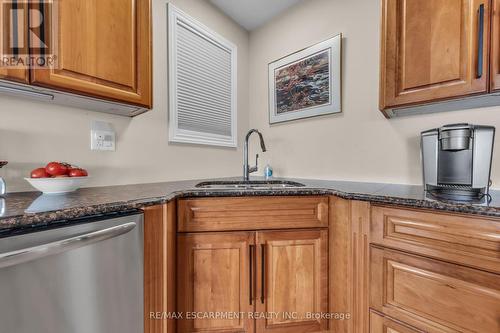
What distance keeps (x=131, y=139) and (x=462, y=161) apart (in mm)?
1801

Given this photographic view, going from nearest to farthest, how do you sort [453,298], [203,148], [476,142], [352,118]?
[453,298]
[476,142]
[352,118]
[203,148]

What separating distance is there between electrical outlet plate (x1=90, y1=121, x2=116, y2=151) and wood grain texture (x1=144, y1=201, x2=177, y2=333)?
2.13 ft

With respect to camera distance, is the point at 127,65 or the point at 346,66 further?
the point at 346,66

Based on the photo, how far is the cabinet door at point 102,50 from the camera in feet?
3.30

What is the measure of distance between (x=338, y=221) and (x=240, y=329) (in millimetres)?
781

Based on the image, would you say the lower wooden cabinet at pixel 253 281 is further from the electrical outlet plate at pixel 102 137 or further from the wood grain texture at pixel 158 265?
the electrical outlet plate at pixel 102 137

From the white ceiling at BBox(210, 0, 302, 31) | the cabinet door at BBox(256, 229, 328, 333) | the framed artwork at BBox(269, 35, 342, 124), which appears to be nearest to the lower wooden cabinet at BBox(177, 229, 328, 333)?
the cabinet door at BBox(256, 229, 328, 333)

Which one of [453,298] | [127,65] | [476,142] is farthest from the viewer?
[127,65]

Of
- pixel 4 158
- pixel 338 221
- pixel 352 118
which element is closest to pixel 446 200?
pixel 338 221

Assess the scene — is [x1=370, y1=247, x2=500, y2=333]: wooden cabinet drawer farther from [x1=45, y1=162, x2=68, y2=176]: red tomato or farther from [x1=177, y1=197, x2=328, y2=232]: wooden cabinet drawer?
[x1=45, y1=162, x2=68, y2=176]: red tomato

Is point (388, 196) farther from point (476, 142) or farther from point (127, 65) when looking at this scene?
point (127, 65)

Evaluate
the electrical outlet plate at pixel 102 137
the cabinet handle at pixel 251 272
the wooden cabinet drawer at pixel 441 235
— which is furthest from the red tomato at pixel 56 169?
the wooden cabinet drawer at pixel 441 235

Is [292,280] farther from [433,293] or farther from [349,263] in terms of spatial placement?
[433,293]

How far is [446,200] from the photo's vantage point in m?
0.97
